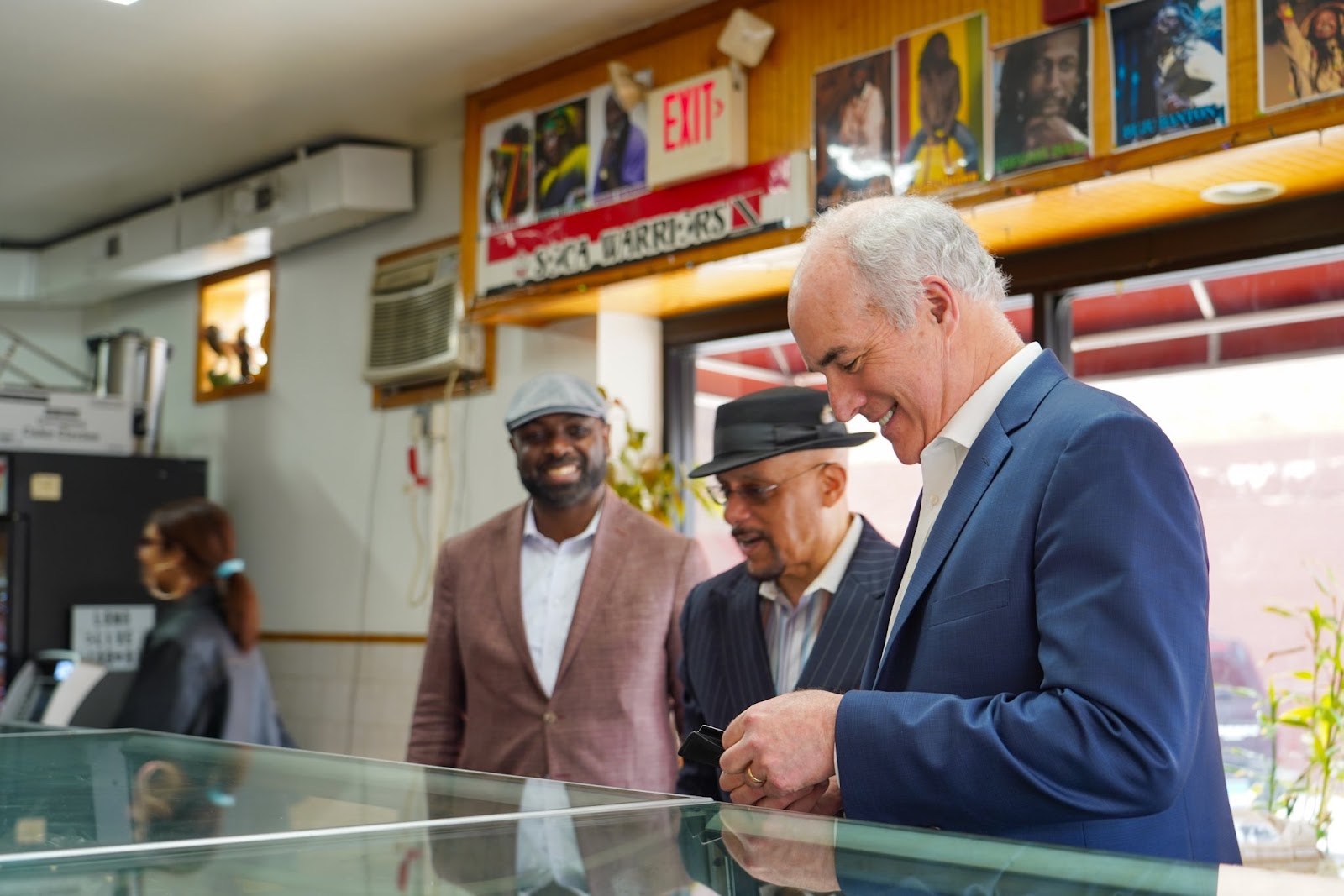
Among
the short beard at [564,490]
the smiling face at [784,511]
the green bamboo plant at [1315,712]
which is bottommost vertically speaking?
the green bamboo plant at [1315,712]

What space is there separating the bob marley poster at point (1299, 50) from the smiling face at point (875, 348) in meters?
1.52

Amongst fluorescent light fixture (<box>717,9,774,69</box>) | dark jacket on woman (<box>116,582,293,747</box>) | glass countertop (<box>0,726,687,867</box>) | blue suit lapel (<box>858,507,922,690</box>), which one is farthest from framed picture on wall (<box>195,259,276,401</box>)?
blue suit lapel (<box>858,507,922,690</box>)

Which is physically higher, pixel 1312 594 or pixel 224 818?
pixel 1312 594

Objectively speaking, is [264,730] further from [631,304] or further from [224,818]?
[224,818]

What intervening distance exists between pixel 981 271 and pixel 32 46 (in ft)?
12.1

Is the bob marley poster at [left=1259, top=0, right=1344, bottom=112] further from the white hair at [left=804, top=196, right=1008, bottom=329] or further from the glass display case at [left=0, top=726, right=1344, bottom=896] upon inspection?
the glass display case at [left=0, top=726, right=1344, bottom=896]

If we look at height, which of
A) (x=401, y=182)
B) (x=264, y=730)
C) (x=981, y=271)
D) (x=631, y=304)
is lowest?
(x=264, y=730)

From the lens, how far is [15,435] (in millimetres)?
5512

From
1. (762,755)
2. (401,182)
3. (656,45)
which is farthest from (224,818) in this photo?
(401,182)

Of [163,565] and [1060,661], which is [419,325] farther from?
[1060,661]

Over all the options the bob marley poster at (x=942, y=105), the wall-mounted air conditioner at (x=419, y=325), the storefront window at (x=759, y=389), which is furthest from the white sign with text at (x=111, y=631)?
the bob marley poster at (x=942, y=105)

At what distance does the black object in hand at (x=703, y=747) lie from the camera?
1.48 metres

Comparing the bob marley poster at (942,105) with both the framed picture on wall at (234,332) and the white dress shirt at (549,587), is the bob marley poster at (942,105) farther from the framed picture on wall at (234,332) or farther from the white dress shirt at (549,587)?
the framed picture on wall at (234,332)

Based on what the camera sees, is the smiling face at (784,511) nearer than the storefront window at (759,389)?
Yes
